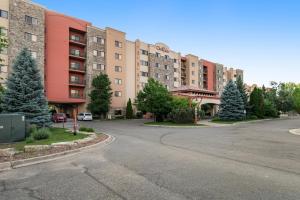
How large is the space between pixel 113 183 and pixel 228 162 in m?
4.65

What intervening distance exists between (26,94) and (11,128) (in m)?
6.43

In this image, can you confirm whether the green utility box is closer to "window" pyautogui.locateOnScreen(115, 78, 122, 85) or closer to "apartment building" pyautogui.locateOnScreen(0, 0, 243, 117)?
"apartment building" pyautogui.locateOnScreen(0, 0, 243, 117)

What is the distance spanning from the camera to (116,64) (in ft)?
174

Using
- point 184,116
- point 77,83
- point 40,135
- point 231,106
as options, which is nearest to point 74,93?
point 77,83

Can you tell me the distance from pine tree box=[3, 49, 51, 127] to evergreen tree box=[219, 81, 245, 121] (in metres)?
29.7

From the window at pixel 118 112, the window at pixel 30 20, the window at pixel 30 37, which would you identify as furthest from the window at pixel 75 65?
the window at pixel 118 112

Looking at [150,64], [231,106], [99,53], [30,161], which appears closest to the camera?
[30,161]

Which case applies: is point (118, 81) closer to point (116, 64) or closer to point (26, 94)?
point (116, 64)

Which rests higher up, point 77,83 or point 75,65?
point 75,65

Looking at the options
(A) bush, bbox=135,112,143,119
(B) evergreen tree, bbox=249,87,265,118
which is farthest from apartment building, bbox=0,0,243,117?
(B) evergreen tree, bbox=249,87,265,118

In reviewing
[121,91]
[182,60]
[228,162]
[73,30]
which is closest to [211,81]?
[182,60]

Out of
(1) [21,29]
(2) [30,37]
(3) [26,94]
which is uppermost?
(1) [21,29]

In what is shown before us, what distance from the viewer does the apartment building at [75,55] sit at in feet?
128

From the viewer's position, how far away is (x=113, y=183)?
6.41 m
